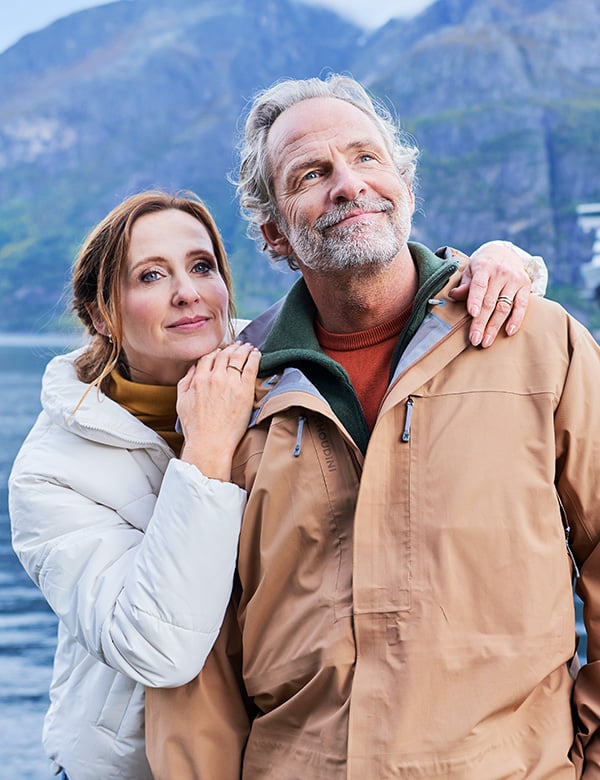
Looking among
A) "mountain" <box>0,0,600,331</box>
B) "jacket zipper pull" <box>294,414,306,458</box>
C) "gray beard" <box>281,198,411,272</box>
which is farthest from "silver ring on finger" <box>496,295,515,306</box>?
"mountain" <box>0,0,600,331</box>

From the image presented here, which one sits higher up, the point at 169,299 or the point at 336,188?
the point at 336,188

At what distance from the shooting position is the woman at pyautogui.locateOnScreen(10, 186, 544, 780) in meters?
2.18

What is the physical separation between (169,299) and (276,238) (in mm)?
370

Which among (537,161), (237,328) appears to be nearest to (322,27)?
(537,161)

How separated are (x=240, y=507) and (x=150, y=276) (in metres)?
0.81

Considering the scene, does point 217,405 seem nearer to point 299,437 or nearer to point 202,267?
point 299,437

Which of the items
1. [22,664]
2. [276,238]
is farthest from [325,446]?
[22,664]

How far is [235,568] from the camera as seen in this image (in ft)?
7.60

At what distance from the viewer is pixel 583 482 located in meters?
2.07

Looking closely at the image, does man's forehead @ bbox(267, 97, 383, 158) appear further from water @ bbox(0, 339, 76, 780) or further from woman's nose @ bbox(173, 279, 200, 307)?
water @ bbox(0, 339, 76, 780)

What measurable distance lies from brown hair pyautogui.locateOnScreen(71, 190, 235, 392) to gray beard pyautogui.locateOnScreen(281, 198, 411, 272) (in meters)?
0.54

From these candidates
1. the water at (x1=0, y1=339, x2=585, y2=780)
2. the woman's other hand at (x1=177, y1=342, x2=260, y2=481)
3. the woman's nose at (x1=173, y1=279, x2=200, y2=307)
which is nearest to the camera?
the woman's other hand at (x1=177, y1=342, x2=260, y2=481)

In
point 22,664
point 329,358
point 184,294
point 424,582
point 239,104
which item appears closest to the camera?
point 424,582

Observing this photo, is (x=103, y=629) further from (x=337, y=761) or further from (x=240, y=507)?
(x=337, y=761)
